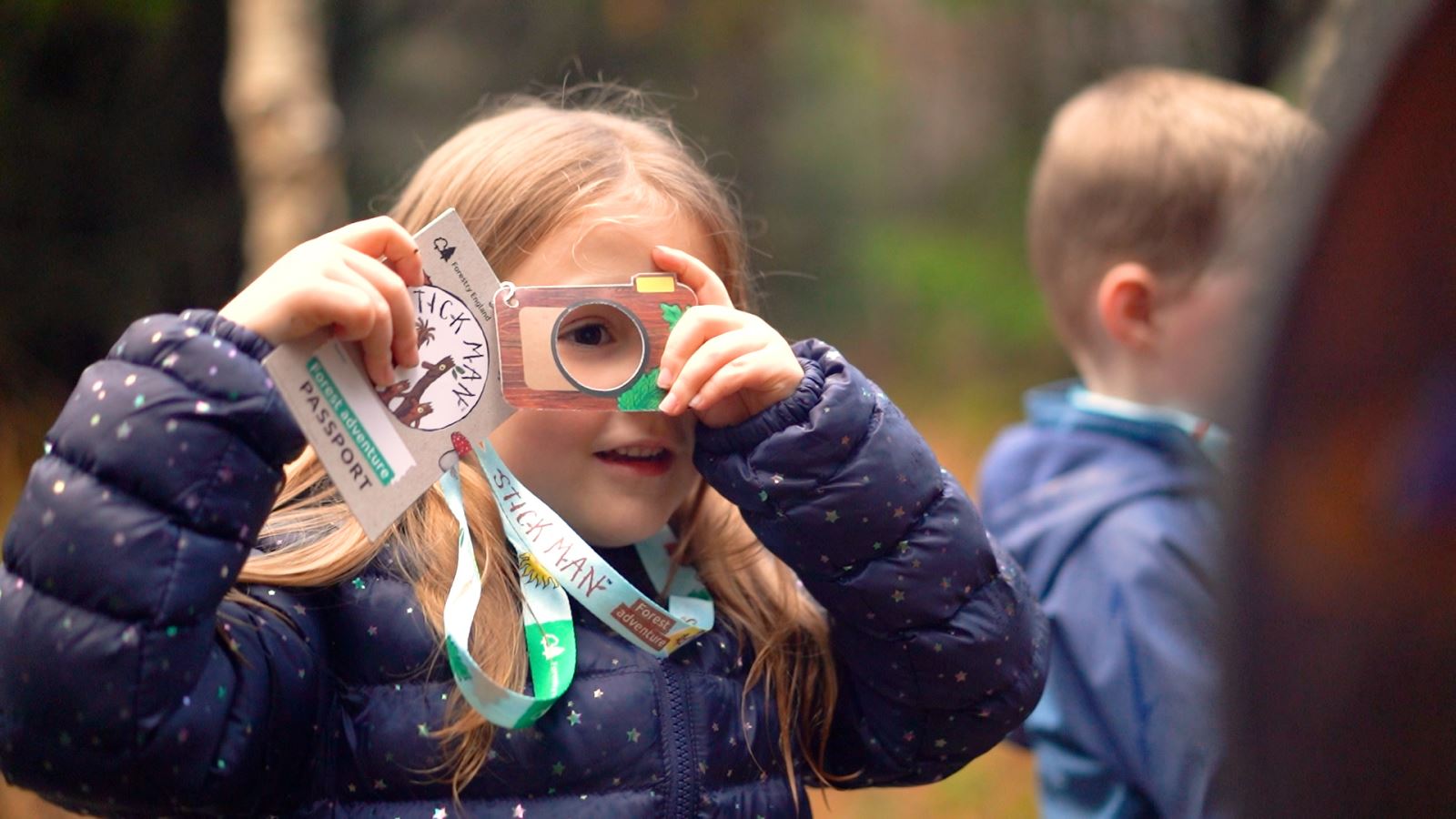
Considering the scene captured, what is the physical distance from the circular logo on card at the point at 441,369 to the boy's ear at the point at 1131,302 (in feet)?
4.93

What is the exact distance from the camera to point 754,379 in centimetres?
134

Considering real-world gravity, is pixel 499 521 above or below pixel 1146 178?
below

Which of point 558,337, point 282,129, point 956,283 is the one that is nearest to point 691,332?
point 558,337

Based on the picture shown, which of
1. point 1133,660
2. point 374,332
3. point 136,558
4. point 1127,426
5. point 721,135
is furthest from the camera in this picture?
point 721,135

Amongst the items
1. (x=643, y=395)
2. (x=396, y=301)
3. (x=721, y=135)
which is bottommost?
(x=721, y=135)

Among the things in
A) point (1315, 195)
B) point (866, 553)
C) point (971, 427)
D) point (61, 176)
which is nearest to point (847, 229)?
point (971, 427)

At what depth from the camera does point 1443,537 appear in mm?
565

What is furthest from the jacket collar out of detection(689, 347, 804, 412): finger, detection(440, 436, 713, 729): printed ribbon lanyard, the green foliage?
the green foliage

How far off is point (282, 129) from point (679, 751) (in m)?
4.31

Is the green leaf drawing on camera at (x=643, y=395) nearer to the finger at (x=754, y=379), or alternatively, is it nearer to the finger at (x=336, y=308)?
the finger at (x=754, y=379)

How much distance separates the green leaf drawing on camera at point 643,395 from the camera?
1.36 meters

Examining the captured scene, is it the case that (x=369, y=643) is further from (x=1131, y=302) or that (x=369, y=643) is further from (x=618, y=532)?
(x=1131, y=302)

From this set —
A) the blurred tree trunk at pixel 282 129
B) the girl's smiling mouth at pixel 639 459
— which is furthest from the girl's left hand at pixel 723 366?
the blurred tree trunk at pixel 282 129

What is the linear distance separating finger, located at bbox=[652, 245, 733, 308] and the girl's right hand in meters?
0.28
